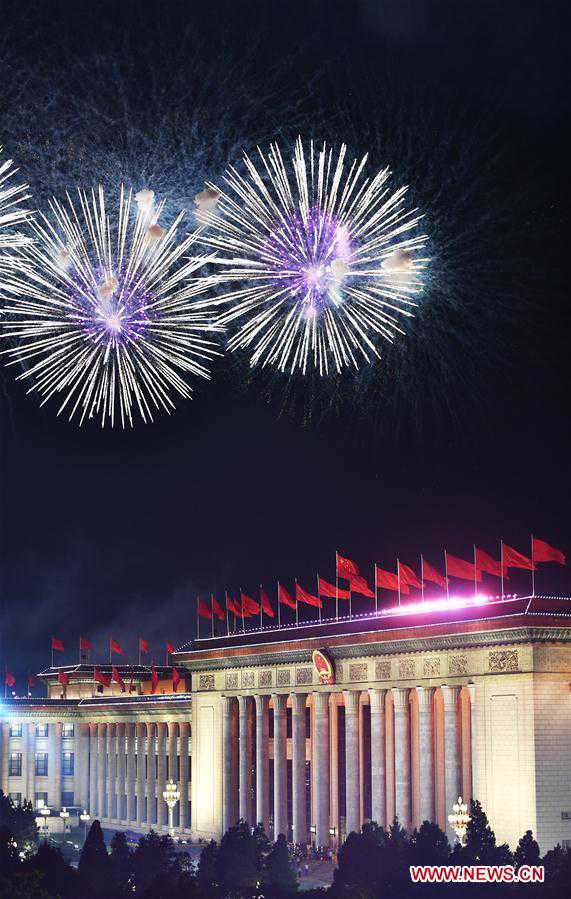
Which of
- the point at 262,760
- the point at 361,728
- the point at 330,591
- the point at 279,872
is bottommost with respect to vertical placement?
the point at 279,872

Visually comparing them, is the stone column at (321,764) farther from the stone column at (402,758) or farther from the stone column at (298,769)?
the stone column at (402,758)

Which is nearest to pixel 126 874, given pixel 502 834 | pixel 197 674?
pixel 502 834

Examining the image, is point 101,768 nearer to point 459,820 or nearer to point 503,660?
point 503,660

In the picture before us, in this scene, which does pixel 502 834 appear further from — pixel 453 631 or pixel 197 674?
pixel 197 674

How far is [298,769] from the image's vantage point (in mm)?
96500

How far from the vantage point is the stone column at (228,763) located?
104750 mm

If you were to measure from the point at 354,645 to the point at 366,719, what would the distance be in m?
7.01

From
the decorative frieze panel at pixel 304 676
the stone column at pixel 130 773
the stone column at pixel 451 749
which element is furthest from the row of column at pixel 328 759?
the stone column at pixel 130 773

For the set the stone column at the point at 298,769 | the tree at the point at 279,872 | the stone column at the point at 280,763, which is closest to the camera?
the tree at the point at 279,872

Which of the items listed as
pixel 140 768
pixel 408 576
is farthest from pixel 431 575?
pixel 140 768

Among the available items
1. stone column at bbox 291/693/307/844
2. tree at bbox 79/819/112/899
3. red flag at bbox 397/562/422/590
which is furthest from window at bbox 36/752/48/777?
tree at bbox 79/819/112/899

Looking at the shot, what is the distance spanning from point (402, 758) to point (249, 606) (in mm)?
23619

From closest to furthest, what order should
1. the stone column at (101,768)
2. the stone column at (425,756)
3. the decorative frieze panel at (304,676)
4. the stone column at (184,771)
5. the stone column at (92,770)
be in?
the stone column at (425,756)
the decorative frieze panel at (304,676)
the stone column at (184,771)
the stone column at (101,768)
the stone column at (92,770)

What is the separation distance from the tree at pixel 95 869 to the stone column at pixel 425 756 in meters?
21.4
